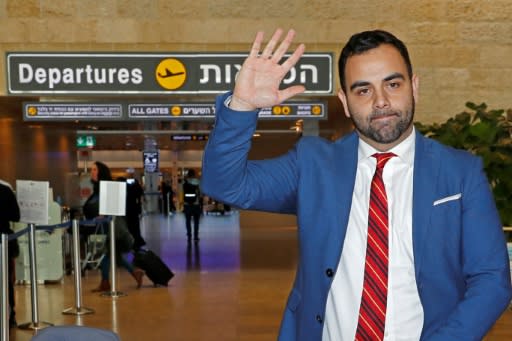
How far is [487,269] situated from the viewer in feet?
6.35

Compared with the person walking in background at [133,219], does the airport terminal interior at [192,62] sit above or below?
above

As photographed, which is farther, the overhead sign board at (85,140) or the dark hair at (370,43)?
the overhead sign board at (85,140)

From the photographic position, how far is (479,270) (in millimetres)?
1937

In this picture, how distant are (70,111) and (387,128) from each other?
30.9 feet

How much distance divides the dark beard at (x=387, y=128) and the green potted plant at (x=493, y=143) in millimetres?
6619

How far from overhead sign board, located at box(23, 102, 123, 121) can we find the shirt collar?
9.16m

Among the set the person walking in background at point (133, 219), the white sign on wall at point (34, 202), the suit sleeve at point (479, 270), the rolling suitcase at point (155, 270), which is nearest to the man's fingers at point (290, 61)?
the suit sleeve at point (479, 270)

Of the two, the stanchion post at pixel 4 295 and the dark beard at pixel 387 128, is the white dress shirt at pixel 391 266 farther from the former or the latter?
the stanchion post at pixel 4 295

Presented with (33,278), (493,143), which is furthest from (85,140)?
(493,143)

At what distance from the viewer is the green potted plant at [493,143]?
8461mm

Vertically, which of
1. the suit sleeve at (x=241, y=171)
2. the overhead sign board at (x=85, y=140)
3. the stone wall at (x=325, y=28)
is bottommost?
the suit sleeve at (x=241, y=171)

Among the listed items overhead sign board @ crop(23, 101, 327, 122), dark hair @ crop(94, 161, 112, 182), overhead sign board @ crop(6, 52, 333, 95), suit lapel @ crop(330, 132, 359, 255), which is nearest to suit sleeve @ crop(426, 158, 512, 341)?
suit lapel @ crop(330, 132, 359, 255)

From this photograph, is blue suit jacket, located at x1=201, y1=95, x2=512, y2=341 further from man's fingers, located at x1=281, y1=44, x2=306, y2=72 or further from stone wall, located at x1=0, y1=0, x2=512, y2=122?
stone wall, located at x1=0, y1=0, x2=512, y2=122

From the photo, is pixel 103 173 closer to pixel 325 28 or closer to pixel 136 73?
pixel 136 73
